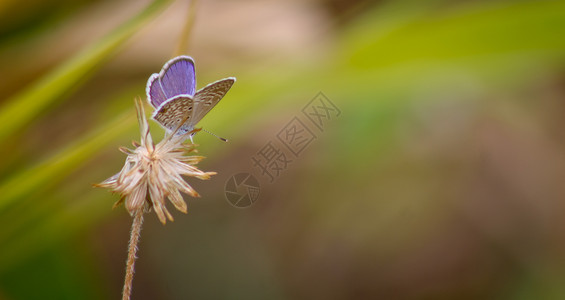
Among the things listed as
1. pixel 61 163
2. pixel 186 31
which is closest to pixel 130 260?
pixel 61 163

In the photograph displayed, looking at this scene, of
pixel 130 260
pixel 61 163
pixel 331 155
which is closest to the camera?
pixel 130 260

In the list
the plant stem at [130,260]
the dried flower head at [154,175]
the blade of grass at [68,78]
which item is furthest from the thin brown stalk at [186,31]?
the plant stem at [130,260]

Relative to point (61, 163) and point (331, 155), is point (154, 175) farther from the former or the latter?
point (331, 155)

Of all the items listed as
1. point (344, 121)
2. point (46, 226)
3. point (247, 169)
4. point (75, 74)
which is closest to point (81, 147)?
point (75, 74)

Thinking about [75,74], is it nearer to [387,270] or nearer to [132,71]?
[132,71]

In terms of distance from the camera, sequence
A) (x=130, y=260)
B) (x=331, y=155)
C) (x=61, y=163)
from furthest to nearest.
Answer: (x=331, y=155) < (x=61, y=163) < (x=130, y=260)

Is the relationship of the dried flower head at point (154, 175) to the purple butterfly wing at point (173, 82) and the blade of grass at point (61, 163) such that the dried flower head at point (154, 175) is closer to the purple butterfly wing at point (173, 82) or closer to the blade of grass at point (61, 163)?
the purple butterfly wing at point (173, 82)
